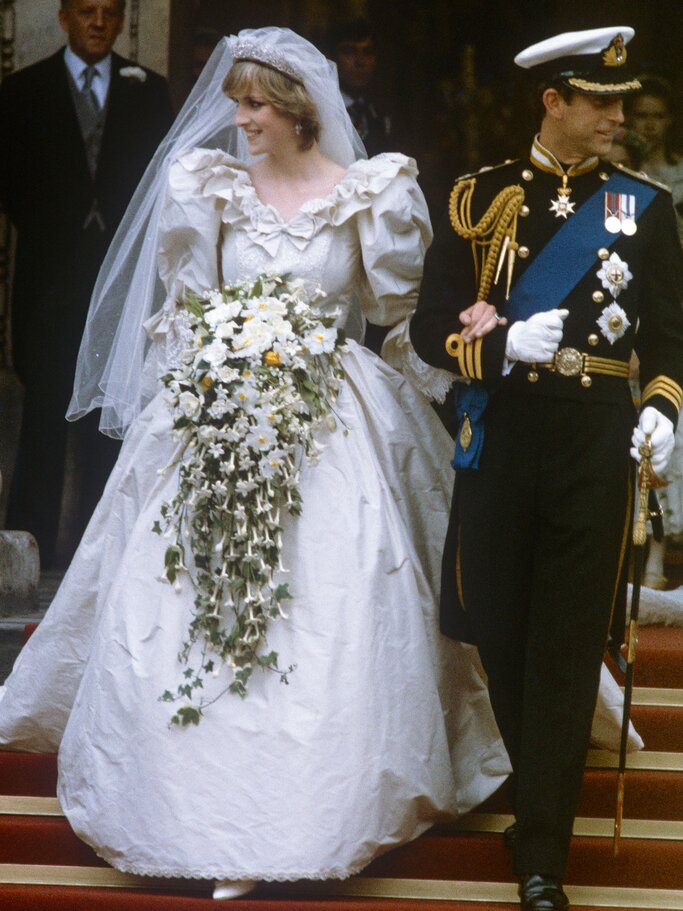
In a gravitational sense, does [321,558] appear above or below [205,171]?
below

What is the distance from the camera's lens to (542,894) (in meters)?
3.51

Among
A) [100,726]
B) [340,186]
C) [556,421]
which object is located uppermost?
[340,186]

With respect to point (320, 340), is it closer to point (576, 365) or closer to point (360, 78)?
point (576, 365)

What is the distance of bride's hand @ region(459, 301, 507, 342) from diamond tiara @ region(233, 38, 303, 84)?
89 centimetres

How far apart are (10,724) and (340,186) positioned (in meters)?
1.66

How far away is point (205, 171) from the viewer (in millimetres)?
4246

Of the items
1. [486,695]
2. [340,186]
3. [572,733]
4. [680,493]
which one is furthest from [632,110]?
[572,733]

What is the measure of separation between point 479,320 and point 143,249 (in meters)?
1.16

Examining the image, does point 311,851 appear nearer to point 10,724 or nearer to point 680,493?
point 10,724

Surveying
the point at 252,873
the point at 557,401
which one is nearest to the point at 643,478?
the point at 557,401

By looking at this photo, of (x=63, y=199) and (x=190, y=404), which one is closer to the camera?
(x=190, y=404)

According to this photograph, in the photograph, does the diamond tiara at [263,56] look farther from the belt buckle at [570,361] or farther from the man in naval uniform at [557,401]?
the belt buckle at [570,361]

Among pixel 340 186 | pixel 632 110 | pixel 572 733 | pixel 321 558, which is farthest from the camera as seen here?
pixel 632 110

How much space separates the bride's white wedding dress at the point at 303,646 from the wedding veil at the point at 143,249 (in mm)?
105
